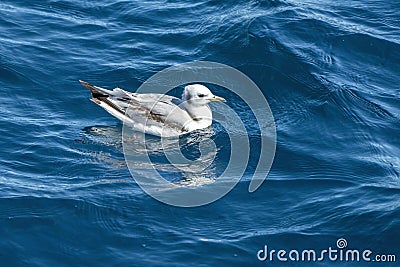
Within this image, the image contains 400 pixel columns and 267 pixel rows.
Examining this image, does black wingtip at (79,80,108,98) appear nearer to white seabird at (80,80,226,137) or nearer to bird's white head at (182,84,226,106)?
white seabird at (80,80,226,137)

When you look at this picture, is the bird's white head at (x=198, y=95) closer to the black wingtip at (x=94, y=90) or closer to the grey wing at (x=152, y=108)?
the grey wing at (x=152, y=108)

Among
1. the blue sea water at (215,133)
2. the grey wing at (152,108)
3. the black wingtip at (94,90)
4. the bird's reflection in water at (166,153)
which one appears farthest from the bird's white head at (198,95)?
the black wingtip at (94,90)

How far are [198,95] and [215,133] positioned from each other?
697mm

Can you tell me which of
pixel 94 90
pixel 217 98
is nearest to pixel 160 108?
pixel 217 98

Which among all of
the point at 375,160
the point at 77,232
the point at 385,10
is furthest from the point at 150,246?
the point at 385,10

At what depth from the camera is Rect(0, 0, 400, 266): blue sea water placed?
10711 millimetres

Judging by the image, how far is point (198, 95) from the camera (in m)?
14.2

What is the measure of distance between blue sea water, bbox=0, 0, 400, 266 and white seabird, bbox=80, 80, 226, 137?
34cm

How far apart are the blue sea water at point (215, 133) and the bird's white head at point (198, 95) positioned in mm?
563

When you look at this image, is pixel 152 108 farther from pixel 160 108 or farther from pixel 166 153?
pixel 166 153

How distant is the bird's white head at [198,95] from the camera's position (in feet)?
46.6

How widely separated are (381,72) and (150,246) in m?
6.55

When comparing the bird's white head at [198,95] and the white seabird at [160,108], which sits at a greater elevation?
the bird's white head at [198,95]

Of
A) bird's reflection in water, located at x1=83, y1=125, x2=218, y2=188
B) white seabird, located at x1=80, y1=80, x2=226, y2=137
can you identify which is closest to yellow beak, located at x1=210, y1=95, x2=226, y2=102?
white seabird, located at x1=80, y1=80, x2=226, y2=137
